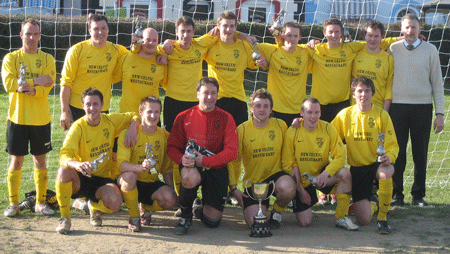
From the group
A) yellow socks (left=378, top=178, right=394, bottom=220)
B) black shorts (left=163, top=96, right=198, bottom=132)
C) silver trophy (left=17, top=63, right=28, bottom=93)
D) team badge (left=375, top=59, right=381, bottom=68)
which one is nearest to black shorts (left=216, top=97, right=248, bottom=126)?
black shorts (left=163, top=96, right=198, bottom=132)

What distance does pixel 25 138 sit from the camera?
185 inches

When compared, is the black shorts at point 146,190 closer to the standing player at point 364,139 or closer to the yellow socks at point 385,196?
the standing player at point 364,139

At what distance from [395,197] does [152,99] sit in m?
2.60

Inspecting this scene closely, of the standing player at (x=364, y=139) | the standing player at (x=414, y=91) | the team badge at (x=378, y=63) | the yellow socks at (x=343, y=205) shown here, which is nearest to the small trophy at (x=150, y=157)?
the yellow socks at (x=343, y=205)

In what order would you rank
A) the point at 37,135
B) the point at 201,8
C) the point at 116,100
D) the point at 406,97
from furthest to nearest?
the point at 201,8, the point at 116,100, the point at 406,97, the point at 37,135

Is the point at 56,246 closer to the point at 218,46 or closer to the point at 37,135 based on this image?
the point at 37,135

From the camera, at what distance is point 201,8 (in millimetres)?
18422

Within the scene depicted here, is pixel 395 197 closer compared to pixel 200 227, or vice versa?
pixel 200 227

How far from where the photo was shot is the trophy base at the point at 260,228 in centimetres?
413

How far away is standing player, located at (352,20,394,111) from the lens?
16.4 feet

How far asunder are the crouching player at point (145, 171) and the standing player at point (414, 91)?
7.42ft

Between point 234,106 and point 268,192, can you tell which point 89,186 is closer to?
point 268,192

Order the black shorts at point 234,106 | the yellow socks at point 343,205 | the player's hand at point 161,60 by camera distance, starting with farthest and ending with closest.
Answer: the black shorts at point 234,106 < the player's hand at point 161,60 < the yellow socks at point 343,205

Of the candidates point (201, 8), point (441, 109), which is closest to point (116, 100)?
point (201, 8)
